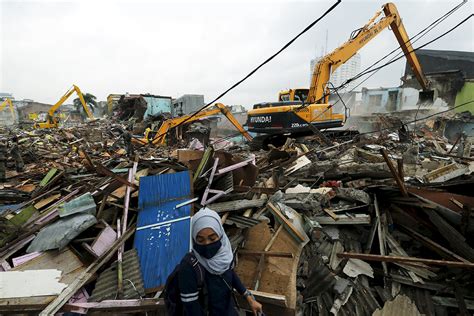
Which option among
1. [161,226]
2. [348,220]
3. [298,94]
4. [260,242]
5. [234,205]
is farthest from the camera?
[298,94]

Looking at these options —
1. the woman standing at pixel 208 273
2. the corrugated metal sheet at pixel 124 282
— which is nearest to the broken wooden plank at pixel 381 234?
the woman standing at pixel 208 273

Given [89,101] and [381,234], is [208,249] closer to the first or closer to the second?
[381,234]

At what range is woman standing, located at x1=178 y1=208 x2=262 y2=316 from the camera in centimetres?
182

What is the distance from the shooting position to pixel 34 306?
245 centimetres

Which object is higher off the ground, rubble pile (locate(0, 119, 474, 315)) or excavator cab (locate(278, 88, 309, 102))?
excavator cab (locate(278, 88, 309, 102))

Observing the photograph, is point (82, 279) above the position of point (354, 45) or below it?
below

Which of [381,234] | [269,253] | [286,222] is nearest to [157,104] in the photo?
[286,222]

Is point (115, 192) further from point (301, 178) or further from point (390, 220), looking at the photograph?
point (390, 220)

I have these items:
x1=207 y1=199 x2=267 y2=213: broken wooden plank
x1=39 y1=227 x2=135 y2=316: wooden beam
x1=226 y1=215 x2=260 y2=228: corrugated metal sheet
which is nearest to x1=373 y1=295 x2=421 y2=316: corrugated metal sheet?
x1=226 y1=215 x2=260 y2=228: corrugated metal sheet

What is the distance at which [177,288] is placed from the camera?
1901 millimetres

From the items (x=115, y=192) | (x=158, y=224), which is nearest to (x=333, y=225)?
(x=158, y=224)

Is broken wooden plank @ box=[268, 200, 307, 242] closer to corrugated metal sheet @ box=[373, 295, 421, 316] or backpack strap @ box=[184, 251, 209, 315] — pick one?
corrugated metal sheet @ box=[373, 295, 421, 316]

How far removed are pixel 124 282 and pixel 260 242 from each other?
5.82 ft

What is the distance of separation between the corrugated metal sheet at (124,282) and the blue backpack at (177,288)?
106 cm
